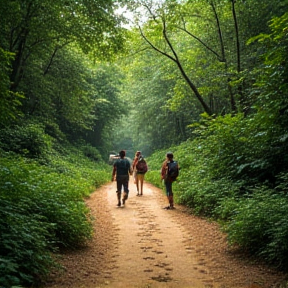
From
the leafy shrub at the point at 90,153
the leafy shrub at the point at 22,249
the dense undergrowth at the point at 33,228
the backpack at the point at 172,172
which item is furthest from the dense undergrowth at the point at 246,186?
the leafy shrub at the point at 90,153

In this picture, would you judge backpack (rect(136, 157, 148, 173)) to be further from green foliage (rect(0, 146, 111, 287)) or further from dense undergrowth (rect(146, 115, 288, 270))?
green foliage (rect(0, 146, 111, 287))

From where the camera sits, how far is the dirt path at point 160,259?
14.9ft

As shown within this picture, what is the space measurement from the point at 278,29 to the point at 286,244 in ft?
19.0

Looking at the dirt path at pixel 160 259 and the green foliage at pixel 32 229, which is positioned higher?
the green foliage at pixel 32 229

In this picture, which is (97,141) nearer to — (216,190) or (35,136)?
(35,136)

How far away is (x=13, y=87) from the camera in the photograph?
14.2 meters

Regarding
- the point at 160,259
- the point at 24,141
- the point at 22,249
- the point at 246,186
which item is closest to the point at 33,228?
the point at 22,249

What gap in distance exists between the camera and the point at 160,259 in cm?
561

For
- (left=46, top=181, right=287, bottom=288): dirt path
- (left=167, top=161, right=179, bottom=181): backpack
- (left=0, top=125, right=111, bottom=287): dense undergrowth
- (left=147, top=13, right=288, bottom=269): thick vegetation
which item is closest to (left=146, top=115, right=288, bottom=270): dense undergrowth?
(left=147, top=13, right=288, bottom=269): thick vegetation

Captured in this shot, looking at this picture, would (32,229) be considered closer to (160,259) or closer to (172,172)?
(160,259)

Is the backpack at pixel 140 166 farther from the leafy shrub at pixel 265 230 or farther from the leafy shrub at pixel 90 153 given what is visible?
the leafy shrub at pixel 90 153

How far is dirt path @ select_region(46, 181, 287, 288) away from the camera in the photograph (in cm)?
455

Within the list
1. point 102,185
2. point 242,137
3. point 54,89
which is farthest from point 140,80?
point 242,137

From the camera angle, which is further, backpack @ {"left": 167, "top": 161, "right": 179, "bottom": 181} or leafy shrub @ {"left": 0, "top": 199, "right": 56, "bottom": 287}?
backpack @ {"left": 167, "top": 161, "right": 179, "bottom": 181}
